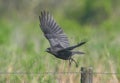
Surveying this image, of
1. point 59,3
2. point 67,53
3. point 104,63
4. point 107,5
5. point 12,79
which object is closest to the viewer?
point 67,53

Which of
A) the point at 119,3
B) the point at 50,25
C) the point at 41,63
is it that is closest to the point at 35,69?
the point at 41,63

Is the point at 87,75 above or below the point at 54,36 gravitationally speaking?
below

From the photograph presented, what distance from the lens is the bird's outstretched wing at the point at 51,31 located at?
789 cm

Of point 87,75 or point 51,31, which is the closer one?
point 87,75

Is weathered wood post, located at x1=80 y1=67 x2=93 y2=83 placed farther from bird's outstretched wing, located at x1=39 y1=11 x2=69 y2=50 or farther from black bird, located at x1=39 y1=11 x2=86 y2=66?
bird's outstretched wing, located at x1=39 y1=11 x2=69 y2=50

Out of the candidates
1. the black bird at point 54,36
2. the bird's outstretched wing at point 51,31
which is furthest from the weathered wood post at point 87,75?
the bird's outstretched wing at point 51,31

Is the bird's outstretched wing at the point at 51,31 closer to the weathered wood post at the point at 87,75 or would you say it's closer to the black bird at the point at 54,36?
the black bird at the point at 54,36

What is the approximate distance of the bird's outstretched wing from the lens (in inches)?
311

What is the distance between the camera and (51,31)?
8.07 meters

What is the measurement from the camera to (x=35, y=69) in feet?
28.8

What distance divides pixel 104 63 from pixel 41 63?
41.5 inches

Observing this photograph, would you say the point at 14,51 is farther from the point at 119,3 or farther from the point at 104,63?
the point at 119,3

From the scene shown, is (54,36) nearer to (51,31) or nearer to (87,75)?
(51,31)

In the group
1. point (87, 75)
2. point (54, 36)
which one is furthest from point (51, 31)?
point (87, 75)
